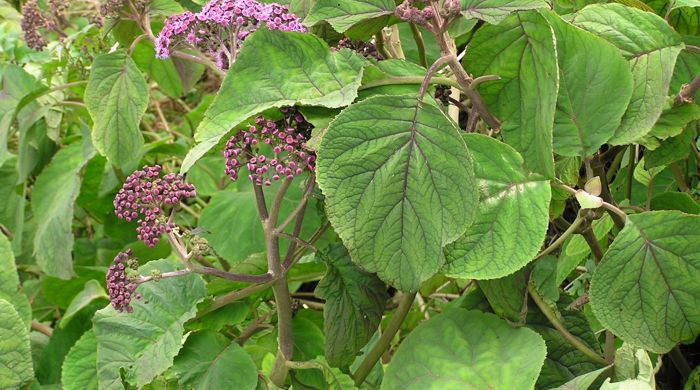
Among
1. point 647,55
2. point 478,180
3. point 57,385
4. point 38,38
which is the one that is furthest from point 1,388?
point 38,38

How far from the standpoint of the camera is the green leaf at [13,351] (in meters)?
1.06

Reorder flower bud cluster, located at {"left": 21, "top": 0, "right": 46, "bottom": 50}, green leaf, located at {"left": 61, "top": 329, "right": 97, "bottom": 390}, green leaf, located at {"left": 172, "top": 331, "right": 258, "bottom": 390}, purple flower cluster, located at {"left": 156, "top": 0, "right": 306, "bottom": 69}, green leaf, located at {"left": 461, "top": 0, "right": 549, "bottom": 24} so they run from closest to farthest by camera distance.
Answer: green leaf, located at {"left": 461, "top": 0, "right": 549, "bottom": 24} → purple flower cluster, located at {"left": 156, "top": 0, "right": 306, "bottom": 69} → green leaf, located at {"left": 172, "top": 331, "right": 258, "bottom": 390} → green leaf, located at {"left": 61, "top": 329, "right": 97, "bottom": 390} → flower bud cluster, located at {"left": 21, "top": 0, "right": 46, "bottom": 50}

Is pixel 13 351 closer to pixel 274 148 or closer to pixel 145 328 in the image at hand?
pixel 145 328

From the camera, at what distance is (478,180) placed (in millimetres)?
869

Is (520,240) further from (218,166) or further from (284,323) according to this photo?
(218,166)

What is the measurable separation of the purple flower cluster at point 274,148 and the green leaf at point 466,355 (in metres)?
0.22

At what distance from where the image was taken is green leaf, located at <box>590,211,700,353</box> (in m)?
0.84

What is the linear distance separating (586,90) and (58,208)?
1.03 metres

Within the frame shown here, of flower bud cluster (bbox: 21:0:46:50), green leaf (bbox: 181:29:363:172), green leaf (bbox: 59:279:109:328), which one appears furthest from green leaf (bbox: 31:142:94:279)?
green leaf (bbox: 181:29:363:172)

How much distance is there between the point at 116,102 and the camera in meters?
1.22

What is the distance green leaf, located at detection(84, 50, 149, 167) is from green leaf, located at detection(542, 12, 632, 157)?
21.9 inches

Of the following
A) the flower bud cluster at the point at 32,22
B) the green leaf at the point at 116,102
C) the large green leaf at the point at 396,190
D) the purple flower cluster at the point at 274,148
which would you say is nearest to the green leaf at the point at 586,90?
the large green leaf at the point at 396,190

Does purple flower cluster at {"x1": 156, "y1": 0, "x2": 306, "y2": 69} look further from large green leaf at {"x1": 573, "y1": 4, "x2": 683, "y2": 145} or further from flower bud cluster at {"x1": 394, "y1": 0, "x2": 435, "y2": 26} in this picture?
large green leaf at {"x1": 573, "y1": 4, "x2": 683, "y2": 145}

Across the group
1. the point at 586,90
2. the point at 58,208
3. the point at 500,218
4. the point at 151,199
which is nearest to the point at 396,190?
the point at 500,218
